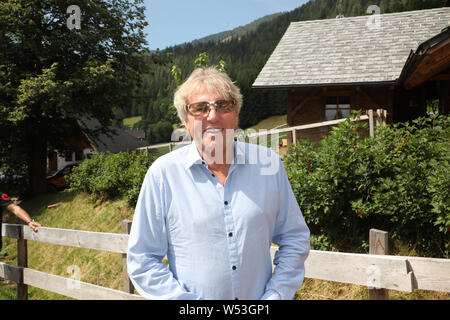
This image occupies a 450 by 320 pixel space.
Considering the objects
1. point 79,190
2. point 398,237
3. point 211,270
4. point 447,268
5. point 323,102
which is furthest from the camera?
point 323,102

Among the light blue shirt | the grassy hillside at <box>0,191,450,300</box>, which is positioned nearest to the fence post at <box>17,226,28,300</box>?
the grassy hillside at <box>0,191,450,300</box>

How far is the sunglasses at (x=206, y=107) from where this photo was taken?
6.24 feet

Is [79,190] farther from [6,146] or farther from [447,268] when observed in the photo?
[447,268]

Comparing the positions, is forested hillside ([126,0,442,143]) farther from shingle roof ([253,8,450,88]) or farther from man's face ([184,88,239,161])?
man's face ([184,88,239,161])

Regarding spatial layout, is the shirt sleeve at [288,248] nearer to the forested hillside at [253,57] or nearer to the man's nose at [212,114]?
the man's nose at [212,114]

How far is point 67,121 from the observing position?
19359mm

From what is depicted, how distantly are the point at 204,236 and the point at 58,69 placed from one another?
1866 cm

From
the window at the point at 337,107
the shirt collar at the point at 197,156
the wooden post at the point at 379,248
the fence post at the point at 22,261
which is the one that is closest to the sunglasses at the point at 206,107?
the shirt collar at the point at 197,156

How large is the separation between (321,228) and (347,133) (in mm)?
1302

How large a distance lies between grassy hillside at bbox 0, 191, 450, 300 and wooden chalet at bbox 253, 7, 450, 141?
762 centimetres

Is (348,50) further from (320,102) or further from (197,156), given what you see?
(197,156)

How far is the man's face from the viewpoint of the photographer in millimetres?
1902

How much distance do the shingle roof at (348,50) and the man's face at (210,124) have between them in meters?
13.0
